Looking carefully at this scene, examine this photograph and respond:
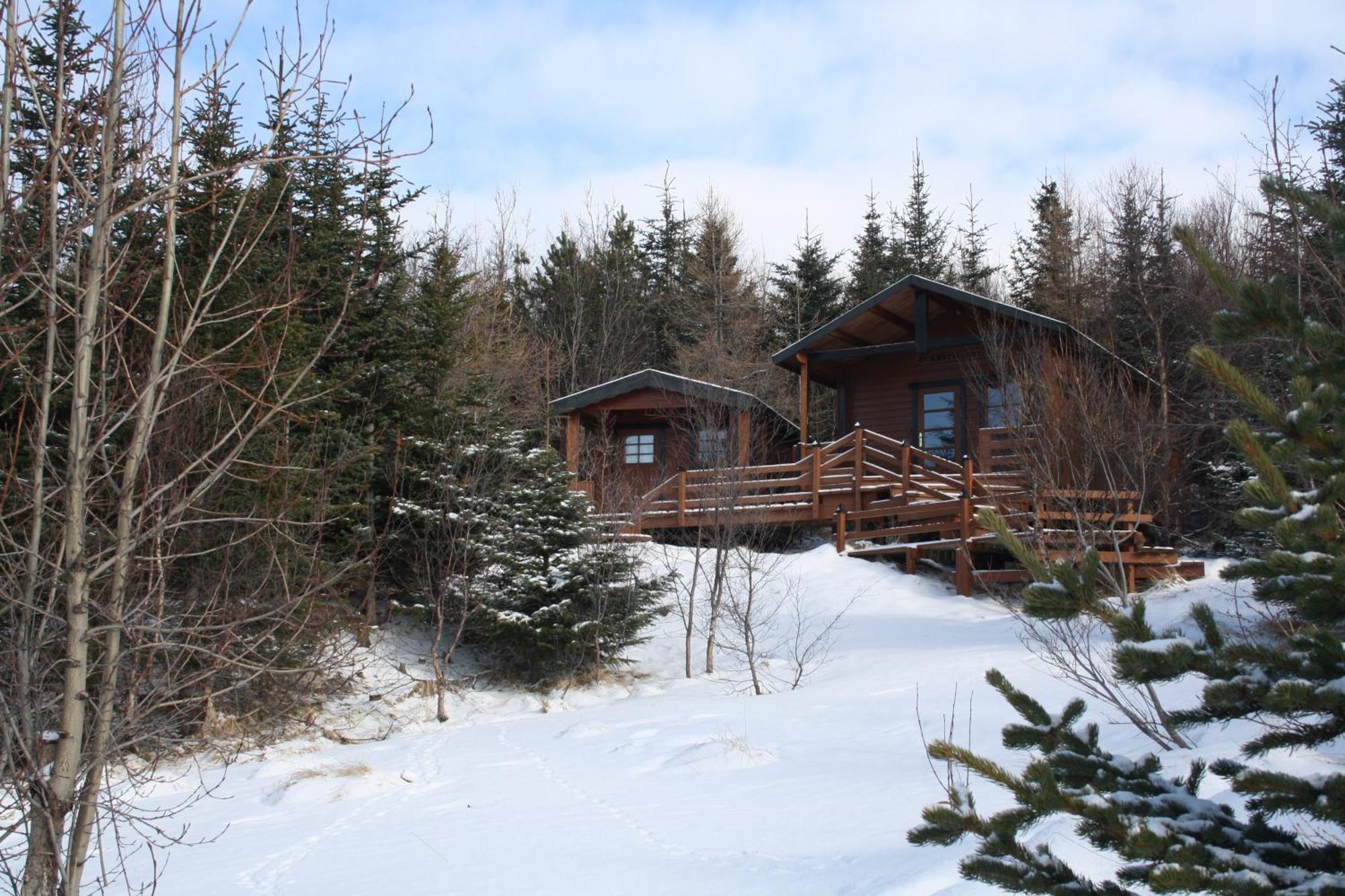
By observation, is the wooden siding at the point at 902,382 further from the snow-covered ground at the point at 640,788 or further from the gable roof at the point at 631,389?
the snow-covered ground at the point at 640,788

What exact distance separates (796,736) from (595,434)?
14830 mm

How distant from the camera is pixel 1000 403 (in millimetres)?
19797

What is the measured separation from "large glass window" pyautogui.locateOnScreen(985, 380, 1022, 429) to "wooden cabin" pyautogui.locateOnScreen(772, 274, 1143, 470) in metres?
0.03

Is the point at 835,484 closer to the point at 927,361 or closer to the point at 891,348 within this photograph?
the point at 891,348

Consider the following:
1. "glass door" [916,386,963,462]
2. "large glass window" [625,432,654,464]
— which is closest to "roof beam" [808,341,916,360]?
"glass door" [916,386,963,462]

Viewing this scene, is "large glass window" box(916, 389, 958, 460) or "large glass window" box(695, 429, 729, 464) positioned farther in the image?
"large glass window" box(916, 389, 958, 460)

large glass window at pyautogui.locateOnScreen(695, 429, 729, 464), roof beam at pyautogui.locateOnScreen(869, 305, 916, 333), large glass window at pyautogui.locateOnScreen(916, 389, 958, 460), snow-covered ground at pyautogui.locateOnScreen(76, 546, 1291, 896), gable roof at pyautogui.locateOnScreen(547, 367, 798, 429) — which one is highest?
roof beam at pyautogui.locateOnScreen(869, 305, 916, 333)

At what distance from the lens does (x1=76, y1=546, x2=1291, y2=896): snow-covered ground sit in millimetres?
6184

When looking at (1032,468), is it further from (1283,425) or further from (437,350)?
(1283,425)

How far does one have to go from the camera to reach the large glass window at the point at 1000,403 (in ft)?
56.0

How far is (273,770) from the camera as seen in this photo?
35.1 ft

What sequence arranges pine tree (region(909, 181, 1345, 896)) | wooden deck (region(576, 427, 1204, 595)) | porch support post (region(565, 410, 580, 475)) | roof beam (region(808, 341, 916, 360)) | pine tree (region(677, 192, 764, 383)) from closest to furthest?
pine tree (region(909, 181, 1345, 896))
wooden deck (region(576, 427, 1204, 595))
roof beam (region(808, 341, 916, 360))
porch support post (region(565, 410, 580, 475))
pine tree (region(677, 192, 764, 383))

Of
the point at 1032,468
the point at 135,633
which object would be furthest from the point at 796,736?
the point at 135,633

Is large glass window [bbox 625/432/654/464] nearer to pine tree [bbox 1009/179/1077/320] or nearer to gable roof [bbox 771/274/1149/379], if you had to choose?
gable roof [bbox 771/274/1149/379]
